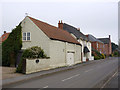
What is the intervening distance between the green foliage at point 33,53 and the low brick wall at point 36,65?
1.01m

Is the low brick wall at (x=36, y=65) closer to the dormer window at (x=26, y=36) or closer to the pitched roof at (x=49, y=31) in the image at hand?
the pitched roof at (x=49, y=31)

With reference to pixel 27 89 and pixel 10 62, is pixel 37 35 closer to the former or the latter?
pixel 10 62

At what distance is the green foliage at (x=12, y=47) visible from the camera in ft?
69.1

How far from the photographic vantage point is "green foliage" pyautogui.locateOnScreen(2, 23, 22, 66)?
2106 cm

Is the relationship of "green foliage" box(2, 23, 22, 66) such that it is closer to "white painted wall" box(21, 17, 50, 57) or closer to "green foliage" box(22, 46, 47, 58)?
"white painted wall" box(21, 17, 50, 57)

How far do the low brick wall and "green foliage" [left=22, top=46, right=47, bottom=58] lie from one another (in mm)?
1012

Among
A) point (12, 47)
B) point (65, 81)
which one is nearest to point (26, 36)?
point (12, 47)

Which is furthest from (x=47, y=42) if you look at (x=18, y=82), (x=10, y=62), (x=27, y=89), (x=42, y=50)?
(x=27, y=89)

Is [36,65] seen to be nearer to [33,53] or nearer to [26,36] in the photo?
[33,53]

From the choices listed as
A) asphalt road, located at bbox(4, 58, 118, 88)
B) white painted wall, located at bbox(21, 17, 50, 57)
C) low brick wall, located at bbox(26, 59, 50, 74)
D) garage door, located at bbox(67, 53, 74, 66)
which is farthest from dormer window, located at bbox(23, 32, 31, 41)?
asphalt road, located at bbox(4, 58, 118, 88)

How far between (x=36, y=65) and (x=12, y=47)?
21.8ft

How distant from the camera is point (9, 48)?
21.2m

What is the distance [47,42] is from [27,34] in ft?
12.7

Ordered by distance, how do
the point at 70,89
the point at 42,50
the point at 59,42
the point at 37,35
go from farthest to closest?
the point at 59,42
the point at 37,35
the point at 42,50
the point at 70,89
